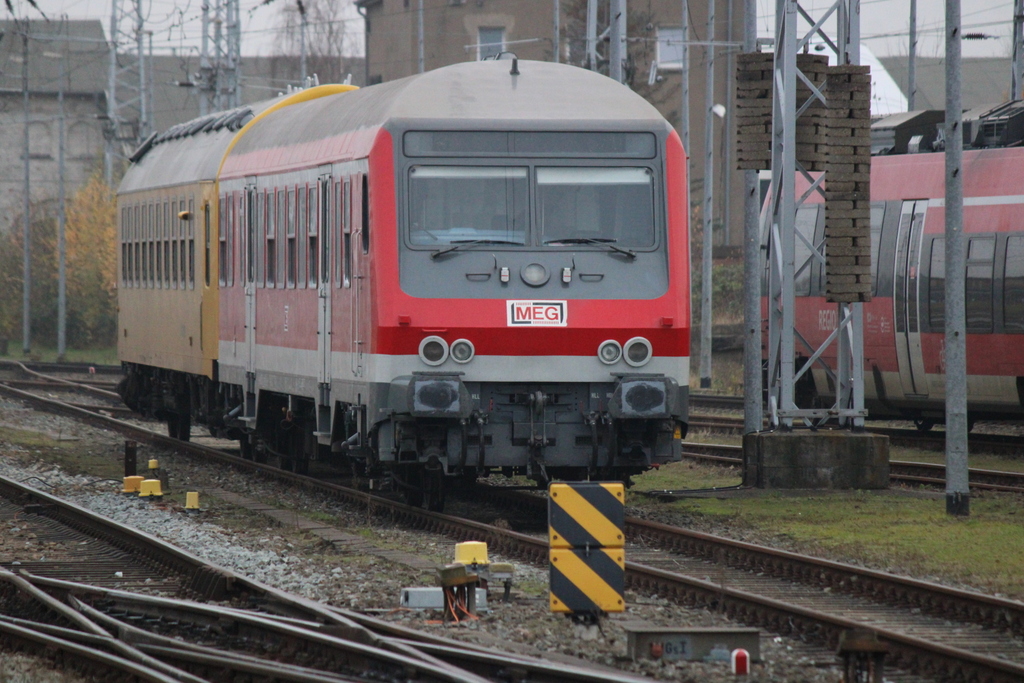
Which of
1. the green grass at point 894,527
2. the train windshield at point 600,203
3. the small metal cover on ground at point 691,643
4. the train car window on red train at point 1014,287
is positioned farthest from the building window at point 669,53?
the small metal cover on ground at point 691,643

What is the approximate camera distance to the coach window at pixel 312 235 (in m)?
15.4

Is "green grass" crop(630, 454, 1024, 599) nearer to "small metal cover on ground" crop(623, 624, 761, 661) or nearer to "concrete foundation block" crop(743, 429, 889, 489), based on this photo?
"concrete foundation block" crop(743, 429, 889, 489)

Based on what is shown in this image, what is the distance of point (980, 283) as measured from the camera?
19.6 meters

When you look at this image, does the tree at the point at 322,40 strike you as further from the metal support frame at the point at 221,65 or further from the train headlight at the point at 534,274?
the train headlight at the point at 534,274

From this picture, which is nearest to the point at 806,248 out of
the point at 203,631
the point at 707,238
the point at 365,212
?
the point at 707,238

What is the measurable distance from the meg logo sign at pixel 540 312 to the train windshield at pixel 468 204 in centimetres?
51

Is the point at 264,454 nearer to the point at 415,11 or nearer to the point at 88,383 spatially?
the point at 88,383

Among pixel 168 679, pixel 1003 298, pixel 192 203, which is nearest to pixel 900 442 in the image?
pixel 1003 298

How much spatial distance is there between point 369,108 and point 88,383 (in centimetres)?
2343

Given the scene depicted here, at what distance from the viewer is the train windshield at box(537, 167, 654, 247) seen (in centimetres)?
1330

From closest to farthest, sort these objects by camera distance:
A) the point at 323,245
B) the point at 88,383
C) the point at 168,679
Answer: the point at 168,679 < the point at 323,245 < the point at 88,383

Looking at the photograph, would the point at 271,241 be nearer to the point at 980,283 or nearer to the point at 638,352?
the point at 638,352

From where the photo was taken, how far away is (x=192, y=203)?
2050cm

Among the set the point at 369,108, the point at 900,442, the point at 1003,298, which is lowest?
the point at 900,442
